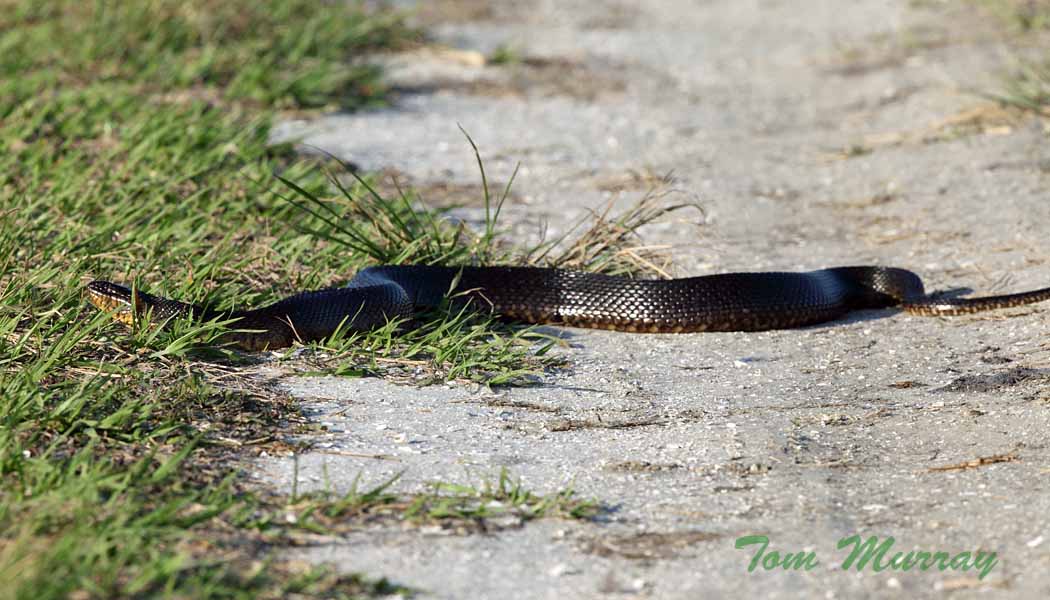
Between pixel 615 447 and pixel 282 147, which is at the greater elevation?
pixel 282 147

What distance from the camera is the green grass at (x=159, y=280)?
3199 millimetres

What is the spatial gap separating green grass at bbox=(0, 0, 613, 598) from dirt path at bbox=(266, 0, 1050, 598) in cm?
27

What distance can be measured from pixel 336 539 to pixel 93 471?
68 centimetres

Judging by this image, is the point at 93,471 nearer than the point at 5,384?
Yes

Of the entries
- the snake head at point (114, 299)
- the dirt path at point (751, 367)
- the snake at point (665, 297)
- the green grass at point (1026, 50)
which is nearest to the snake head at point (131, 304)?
the snake head at point (114, 299)

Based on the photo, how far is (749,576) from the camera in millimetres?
3270

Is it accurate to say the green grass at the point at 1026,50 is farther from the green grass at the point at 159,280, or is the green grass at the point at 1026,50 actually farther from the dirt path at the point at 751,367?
the green grass at the point at 159,280

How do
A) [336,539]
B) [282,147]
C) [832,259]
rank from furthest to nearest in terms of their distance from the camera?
[282,147]
[832,259]
[336,539]

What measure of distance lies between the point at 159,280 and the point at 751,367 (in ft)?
7.98

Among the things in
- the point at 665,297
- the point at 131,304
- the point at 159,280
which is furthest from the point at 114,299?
the point at 665,297

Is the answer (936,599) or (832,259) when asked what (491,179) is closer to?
(832,259)

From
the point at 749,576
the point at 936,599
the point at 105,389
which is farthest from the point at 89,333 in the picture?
the point at 936,599

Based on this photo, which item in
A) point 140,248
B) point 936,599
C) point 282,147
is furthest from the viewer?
point 282,147

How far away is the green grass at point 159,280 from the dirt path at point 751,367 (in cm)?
27
